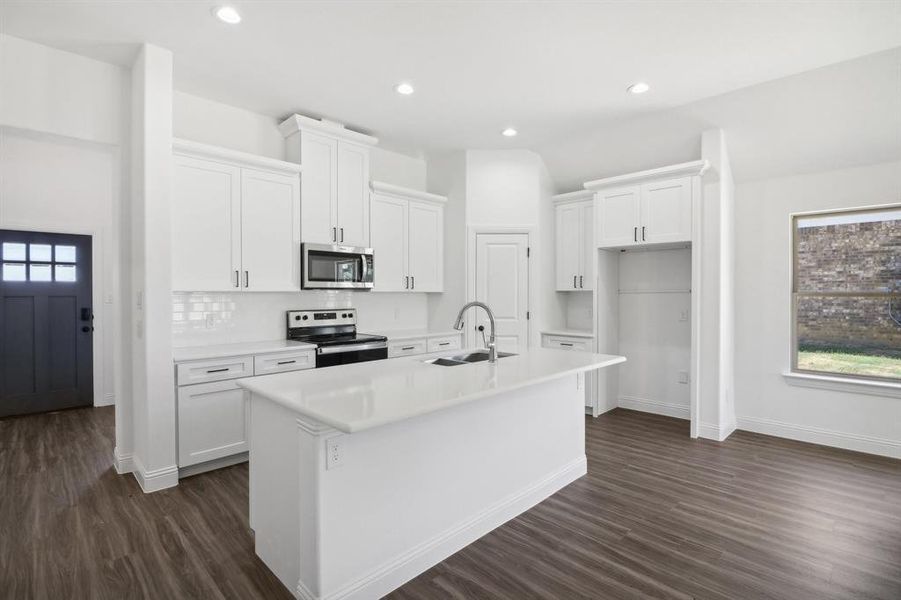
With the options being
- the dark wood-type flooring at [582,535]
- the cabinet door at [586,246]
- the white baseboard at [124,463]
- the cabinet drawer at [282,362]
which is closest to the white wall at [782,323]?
the dark wood-type flooring at [582,535]

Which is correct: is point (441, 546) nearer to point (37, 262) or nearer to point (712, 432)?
point (712, 432)

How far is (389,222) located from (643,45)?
274cm

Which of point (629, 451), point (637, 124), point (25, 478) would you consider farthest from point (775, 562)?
point (25, 478)

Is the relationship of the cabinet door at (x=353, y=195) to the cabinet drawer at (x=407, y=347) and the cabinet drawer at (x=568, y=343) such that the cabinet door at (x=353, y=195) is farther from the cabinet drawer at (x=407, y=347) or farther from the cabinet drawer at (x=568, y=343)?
the cabinet drawer at (x=568, y=343)

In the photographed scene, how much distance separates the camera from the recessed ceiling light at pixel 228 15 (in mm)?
2562

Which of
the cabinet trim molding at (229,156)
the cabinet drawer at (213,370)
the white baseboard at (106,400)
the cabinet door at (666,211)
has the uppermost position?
the cabinet trim molding at (229,156)

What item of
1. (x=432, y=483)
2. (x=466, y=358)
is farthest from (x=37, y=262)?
(x=432, y=483)

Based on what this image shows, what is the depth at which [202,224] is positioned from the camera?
3.42 metres

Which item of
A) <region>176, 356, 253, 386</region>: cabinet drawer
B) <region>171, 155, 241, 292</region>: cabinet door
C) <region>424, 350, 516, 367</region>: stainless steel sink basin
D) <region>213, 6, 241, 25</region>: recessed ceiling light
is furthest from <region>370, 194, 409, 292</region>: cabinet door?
<region>213, 6, 241, 25</region>: recessed ceiling light

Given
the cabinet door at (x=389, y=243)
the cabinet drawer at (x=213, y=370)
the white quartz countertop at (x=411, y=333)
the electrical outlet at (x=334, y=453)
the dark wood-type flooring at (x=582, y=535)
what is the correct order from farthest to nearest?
1. the cabinet door at (x=389, y=243)
2. the white quartz countertop at (x=411, y=333)
3. the cabinet drawer at (x=213, y=370)
4. the dark wood-type flooring at (x=582, y=535)
5. the electrical outlet at (x=334, y=453)

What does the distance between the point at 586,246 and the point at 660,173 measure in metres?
1.11

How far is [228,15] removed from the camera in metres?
2.62

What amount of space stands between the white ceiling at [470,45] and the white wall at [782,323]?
1.21 m

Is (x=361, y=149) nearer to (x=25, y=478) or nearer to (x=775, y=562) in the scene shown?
(x=25, y=478)
